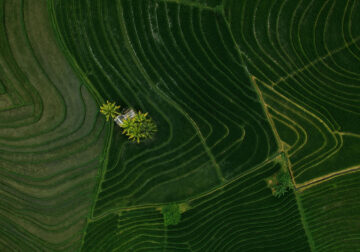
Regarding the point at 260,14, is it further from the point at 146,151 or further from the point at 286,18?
the point at 146,151

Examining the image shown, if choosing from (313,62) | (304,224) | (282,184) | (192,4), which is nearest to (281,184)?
(282,184)

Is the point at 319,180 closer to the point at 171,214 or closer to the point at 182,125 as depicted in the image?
the point at 182,125

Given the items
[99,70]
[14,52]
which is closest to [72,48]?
[99,70]

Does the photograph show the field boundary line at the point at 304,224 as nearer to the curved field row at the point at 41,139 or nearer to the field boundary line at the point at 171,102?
the field boundary line at the point at 171,102

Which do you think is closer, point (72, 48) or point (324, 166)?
point (72, 48)

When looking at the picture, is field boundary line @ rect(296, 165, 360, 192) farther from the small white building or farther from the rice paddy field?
the small white building

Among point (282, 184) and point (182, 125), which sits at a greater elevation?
point (182, 125)
